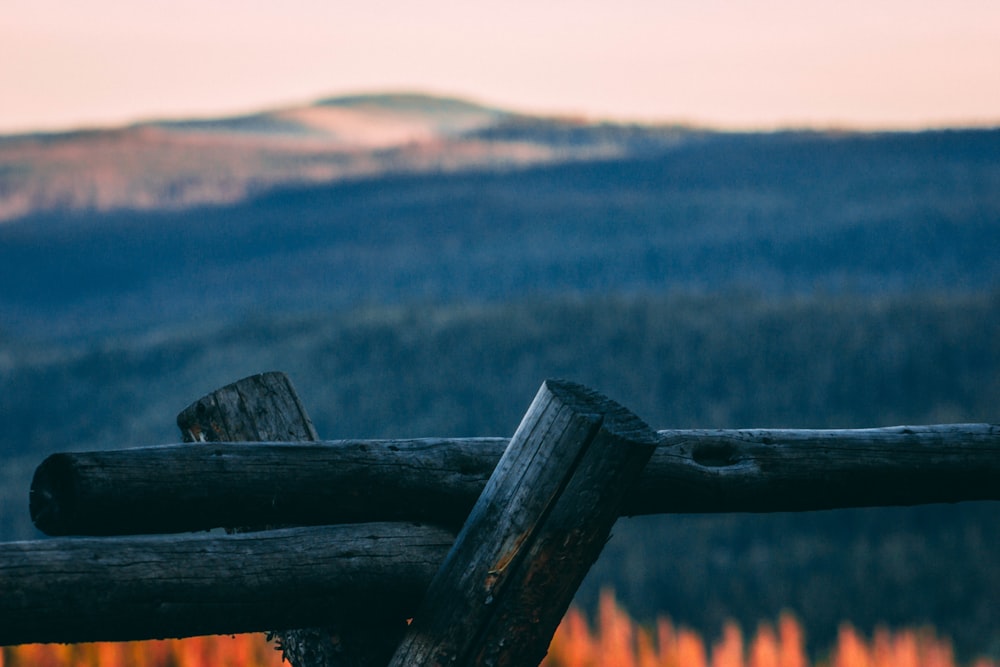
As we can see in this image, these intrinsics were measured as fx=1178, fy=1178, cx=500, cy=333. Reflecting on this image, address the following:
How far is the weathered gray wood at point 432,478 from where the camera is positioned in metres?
1.97

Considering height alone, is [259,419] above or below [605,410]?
below

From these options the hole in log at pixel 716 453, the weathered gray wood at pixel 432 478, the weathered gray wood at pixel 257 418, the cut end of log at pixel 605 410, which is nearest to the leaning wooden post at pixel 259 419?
the weathered gray wood at pixel 257 418

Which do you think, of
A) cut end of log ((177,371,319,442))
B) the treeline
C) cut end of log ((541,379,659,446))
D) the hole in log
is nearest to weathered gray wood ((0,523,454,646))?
cut end of log ((177,371,319,442))

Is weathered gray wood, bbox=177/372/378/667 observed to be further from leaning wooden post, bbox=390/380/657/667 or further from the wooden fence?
leaning wooden post, bbox=390/380/657/667

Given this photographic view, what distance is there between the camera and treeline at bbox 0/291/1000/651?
10312 mm

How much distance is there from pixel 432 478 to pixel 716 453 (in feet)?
1.88

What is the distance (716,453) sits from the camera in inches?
91.4

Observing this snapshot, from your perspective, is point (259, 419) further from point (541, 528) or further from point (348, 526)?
point (541, 528)

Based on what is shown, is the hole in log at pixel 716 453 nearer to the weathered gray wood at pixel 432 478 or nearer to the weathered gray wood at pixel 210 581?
the weathered gray wood at pixel 432 478

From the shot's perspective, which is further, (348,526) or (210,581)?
(348,526)

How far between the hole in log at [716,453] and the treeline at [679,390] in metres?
7.59

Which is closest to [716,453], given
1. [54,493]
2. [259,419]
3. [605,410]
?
[605,410]

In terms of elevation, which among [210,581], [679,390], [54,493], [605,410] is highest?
[605,410]

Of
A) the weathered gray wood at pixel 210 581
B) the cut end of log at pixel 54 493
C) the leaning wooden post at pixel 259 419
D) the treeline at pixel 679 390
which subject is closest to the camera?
the weathered gray wood at pixel 210 581
